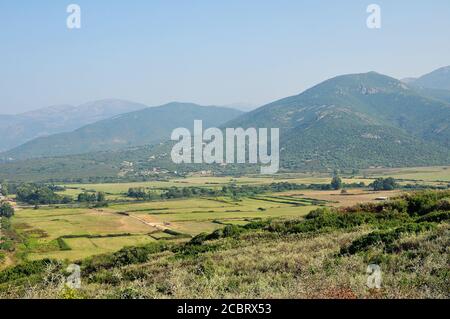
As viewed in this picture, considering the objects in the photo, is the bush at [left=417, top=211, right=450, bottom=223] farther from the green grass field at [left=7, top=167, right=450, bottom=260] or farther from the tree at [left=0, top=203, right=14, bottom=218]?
the tree at [left=0, top=203, right=14, bottom=218]

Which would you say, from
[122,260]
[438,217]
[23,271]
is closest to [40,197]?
[23,271]

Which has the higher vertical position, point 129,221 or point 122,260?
point 122,260

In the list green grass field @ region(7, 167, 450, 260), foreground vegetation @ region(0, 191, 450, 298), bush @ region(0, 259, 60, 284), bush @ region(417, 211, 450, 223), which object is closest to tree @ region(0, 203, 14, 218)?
green grass field @ region(7, 167, 450, 260)

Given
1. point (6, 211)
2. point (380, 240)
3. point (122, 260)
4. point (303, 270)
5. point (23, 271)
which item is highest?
point (380, 240)

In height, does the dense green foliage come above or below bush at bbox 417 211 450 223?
below

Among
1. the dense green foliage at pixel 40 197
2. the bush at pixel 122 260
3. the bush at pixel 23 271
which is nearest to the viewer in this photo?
the bush at pixel 122 260

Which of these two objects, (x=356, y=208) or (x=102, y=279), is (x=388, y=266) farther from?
(x=356, y=208)

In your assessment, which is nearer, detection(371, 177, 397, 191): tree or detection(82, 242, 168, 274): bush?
detection(82, 242, 168, 274): bush

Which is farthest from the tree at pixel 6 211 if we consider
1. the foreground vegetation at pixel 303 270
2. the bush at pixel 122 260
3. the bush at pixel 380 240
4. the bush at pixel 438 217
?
the bush at pixel 380 240

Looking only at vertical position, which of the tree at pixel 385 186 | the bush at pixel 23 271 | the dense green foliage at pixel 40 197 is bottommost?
the dense green foliage at pixel 40 197

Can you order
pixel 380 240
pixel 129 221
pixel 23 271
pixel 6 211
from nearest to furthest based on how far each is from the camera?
pixel 380 240, pixel 23 271, pixel 129 221, pixel 6 211

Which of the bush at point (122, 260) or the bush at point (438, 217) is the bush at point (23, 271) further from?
the bush at point (438, 217)

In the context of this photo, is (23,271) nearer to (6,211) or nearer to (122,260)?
(122,260)
